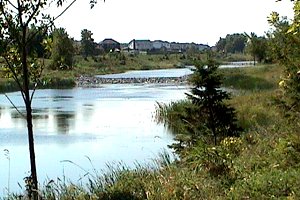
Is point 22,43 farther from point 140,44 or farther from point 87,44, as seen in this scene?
point 140,44

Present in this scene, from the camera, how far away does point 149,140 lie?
63.4 feet

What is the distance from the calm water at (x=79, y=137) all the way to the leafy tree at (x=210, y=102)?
184 cm

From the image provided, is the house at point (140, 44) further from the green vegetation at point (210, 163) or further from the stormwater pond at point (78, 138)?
the green vegetation at point (210, 163)

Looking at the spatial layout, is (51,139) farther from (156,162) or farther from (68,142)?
(156,162)

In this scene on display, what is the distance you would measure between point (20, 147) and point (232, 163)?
1194cm

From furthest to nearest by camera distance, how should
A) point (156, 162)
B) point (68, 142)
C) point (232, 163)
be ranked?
1. point (68, 142)
2. point (156, 162)
3. point (232, 163)

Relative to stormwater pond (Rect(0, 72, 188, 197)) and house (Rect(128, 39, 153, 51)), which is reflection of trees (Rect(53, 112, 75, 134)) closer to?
stormwater pond (Rect(0, 72, 188, 197))

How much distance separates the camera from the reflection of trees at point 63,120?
23078 millimetres

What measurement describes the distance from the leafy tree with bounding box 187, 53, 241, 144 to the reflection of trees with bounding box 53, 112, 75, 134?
1053cm

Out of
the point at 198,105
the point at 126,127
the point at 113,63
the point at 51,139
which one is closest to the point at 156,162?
the point at 198,105

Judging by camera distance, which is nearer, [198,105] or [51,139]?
[198,105]

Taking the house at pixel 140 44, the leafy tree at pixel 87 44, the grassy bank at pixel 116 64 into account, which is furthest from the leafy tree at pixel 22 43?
the house at pixel 140 44

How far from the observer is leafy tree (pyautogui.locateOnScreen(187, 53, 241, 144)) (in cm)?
1246

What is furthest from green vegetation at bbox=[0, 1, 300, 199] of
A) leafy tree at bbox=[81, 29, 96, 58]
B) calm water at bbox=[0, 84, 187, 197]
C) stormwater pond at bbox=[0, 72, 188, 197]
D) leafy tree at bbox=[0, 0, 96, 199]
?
leafy tree at bbox=[81, 29, 96, 58]
